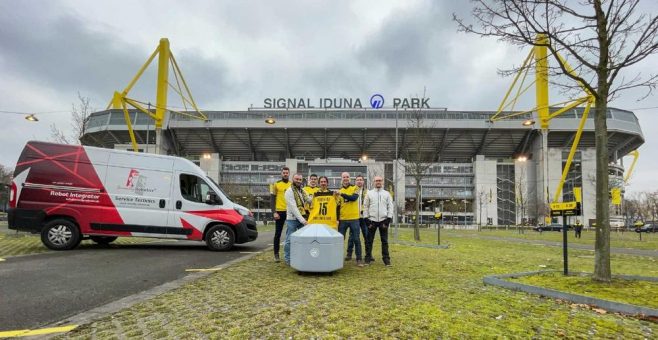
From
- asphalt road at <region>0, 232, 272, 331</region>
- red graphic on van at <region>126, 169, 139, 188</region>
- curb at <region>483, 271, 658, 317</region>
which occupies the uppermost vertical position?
red graphic on van at <region>126, 169, 139, 188</region>

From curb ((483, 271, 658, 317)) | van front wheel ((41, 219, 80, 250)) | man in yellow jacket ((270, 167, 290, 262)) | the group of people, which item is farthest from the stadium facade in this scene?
curb ((483, 271, 658, 317))

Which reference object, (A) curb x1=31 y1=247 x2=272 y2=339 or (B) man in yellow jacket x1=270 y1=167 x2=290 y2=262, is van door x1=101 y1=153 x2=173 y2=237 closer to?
(B) man in yellow jacket x1=270 y1=167 x2=290 y2=262

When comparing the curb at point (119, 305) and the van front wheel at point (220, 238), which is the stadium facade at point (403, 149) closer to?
the van front wheel at point (220, 238)

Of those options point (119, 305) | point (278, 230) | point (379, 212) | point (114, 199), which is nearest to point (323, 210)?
point (379, 212)

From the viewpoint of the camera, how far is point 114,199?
35.5 feet

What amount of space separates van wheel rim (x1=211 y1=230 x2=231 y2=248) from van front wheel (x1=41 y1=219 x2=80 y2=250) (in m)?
3.52

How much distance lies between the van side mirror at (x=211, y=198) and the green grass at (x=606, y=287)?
805 cm

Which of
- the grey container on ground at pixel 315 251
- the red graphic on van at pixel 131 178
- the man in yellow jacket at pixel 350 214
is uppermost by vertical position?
the red graphic on van at pixel 131 178

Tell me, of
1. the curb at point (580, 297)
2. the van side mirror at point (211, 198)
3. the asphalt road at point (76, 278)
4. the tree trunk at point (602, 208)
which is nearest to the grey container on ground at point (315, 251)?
the asphalt road at point (76, 278)

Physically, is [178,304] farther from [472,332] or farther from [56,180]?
[56,180]

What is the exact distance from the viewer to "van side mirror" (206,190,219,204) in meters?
11.2

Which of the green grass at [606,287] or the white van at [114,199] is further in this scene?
the white van at [114,199]

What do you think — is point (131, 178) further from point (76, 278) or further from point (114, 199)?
point (76, 278)

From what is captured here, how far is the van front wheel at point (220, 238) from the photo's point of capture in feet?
36.8
